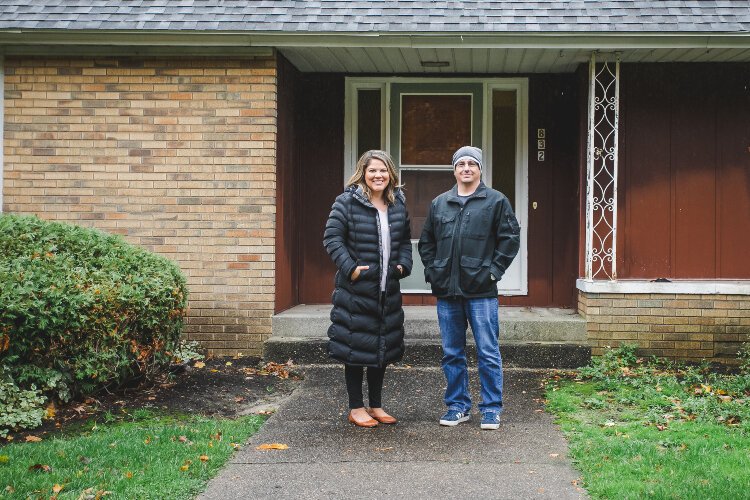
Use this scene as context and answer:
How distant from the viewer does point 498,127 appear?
8.84m

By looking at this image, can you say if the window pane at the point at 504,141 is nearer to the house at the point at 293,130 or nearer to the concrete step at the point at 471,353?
the house at the point at 293,130

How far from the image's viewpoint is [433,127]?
29.1 ft

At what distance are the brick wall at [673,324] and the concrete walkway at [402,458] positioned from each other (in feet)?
5.83

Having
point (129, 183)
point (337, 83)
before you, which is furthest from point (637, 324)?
point (129, 183)

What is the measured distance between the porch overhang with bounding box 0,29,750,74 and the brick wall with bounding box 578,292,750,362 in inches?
94.0

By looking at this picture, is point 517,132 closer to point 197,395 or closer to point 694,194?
point 694,194

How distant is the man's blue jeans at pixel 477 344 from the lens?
529 cm

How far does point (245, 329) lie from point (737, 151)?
17.6 feet

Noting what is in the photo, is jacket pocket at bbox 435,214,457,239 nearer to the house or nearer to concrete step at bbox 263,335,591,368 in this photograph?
concrete step at bbox 263,335,591,368

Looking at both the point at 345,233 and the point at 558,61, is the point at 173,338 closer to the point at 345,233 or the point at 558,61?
the point at 345,233

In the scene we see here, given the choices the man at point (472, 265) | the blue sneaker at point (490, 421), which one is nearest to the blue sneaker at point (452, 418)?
the man at point (472, 265)

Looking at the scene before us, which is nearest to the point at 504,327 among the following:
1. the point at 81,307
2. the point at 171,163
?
the point at 171,163

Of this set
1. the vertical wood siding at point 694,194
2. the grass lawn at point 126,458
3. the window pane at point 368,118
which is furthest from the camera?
the window pane at point 368,118

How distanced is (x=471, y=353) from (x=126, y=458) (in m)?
3.79
